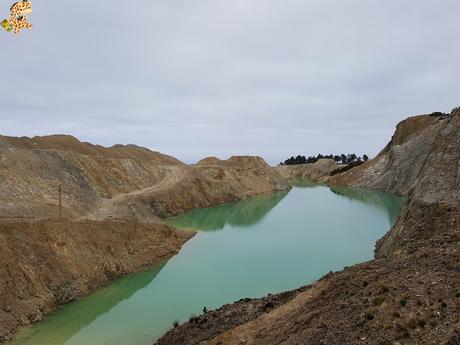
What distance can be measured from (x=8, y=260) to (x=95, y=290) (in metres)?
6.13

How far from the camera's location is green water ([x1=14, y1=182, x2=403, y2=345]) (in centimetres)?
2305

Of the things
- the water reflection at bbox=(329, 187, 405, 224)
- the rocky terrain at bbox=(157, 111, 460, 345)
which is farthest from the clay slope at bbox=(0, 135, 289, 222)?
the rocky terrain at bbox=(157, 111, 460, 345)

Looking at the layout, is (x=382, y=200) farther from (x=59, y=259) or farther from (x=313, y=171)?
(x=313, y=171)

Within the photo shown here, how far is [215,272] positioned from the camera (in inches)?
1278

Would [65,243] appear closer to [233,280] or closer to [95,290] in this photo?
[95,290]

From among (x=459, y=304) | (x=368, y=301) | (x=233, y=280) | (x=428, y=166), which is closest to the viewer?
(x=459, y=304)

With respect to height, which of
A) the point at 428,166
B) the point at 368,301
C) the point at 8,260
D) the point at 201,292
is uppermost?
the point at 428,166

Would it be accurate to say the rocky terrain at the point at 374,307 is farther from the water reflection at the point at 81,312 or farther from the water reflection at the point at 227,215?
the water reflection at the point at 227,215

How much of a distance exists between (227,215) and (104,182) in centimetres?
1820

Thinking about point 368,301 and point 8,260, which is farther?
point 8,260

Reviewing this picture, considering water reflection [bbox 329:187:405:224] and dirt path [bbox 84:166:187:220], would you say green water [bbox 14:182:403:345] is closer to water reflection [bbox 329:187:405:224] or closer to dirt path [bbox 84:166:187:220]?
water reflection [bbox 329:187:405:224]

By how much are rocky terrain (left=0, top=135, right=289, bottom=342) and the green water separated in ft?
4.77

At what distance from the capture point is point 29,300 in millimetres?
24312

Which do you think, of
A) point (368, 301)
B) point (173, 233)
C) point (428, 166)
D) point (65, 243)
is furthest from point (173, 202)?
point (368, 301)
